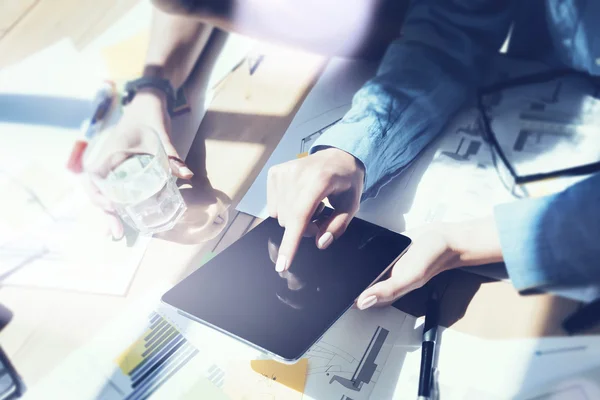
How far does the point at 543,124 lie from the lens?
0.57 m

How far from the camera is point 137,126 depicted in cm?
65

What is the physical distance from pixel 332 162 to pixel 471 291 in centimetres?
19

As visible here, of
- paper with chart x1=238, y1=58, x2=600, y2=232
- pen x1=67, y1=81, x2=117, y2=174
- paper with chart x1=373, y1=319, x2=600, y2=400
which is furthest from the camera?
pen x1=67, y1=81, x2=117, y2=174

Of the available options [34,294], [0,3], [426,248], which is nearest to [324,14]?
[426,248]

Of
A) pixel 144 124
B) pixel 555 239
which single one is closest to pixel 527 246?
pixel 555 239

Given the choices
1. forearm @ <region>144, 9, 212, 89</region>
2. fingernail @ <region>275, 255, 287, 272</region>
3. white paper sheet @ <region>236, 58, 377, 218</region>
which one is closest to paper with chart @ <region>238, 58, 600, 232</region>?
white paper sheet @ <region>236, 58, 377, 218</region>

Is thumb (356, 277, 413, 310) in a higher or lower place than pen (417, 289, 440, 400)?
higher

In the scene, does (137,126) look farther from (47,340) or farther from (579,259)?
(579,259)

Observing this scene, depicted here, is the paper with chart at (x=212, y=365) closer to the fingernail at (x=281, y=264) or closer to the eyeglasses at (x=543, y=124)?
the fingernail at (x=281, y=264)

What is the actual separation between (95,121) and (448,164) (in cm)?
50

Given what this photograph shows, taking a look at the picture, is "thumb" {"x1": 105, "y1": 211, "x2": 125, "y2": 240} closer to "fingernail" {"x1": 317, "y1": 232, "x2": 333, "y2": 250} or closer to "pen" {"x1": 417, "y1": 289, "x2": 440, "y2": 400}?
"fingernail" {"x1": 317, "y1": 232, "x2": 333, "y2": 250}

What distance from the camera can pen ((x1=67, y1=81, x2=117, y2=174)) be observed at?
659 millimetres

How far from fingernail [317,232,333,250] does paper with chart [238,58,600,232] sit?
0.25 feet

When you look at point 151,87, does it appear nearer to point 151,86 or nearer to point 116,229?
point 151,86
